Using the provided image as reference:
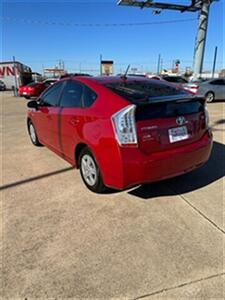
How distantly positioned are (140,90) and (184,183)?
1521 millimetres

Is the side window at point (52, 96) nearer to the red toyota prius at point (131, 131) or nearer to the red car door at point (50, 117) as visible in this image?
the red car door at point (50, 117)

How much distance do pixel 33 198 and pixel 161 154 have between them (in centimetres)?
182

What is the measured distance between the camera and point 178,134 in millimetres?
3117

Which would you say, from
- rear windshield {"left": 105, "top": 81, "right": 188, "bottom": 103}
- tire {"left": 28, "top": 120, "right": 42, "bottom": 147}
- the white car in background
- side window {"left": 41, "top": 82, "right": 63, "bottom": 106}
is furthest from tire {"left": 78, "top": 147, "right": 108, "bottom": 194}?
the white car in background

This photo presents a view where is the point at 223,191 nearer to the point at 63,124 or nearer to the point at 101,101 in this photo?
the point at 101,101

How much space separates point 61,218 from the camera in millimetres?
3082

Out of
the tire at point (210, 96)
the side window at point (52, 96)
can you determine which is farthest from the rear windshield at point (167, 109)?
the tire at point (210, 96)

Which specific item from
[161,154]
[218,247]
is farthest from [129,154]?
Answer: [218,247]

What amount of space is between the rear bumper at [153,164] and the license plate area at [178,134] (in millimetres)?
109

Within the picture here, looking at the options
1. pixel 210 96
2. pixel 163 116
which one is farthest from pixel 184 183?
pixel 210 96

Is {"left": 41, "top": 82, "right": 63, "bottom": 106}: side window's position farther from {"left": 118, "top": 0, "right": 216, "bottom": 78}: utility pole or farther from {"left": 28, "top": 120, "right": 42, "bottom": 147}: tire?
{"left": 118, "top": 0, "right": 216, "bottom": 78}: utility pole

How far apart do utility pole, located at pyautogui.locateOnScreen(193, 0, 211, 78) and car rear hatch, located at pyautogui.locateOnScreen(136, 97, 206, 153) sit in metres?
16.9

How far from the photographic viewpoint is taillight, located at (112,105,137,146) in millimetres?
2801

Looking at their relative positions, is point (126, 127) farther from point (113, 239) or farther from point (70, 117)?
point (70, 117)
